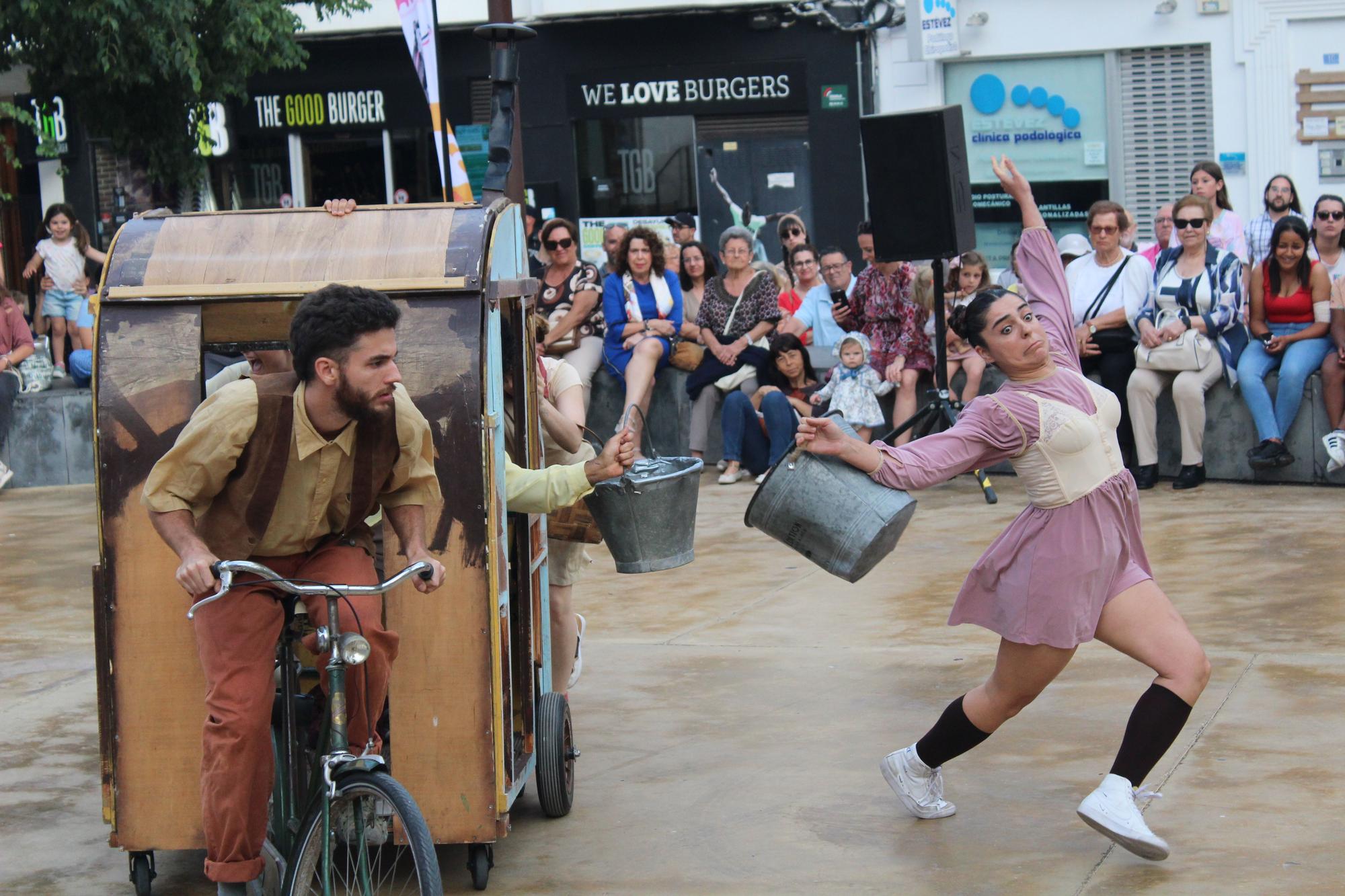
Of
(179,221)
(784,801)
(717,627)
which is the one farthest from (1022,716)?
(179,221)

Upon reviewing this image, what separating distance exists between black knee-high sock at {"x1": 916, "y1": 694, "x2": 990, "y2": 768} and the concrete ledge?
9.67m

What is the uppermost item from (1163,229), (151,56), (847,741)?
(151,56)

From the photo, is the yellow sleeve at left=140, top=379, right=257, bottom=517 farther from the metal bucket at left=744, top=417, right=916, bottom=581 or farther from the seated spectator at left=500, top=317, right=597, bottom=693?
the seated spectator at left=500, top=317, right=597, bottom=693

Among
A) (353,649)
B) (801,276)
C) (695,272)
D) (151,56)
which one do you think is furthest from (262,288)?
(151,56)

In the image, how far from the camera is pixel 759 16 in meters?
18.1

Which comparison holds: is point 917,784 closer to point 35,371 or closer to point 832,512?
point 832,512

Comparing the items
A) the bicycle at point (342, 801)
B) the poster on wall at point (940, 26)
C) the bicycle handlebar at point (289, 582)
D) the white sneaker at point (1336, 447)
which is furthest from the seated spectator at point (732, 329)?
the bicycle handlebar at point (289, 582)

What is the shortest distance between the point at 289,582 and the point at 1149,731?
233cm

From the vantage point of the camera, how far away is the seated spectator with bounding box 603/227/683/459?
12141 mm

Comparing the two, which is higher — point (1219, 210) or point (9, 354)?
point (1219, 210)

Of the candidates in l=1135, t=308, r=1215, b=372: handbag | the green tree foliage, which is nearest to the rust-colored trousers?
l=1135, t=308, r=1215, b=372: handbag

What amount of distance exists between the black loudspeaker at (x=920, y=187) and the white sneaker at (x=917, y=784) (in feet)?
20.8

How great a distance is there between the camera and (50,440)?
1312cm

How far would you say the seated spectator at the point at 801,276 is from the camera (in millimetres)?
12664
